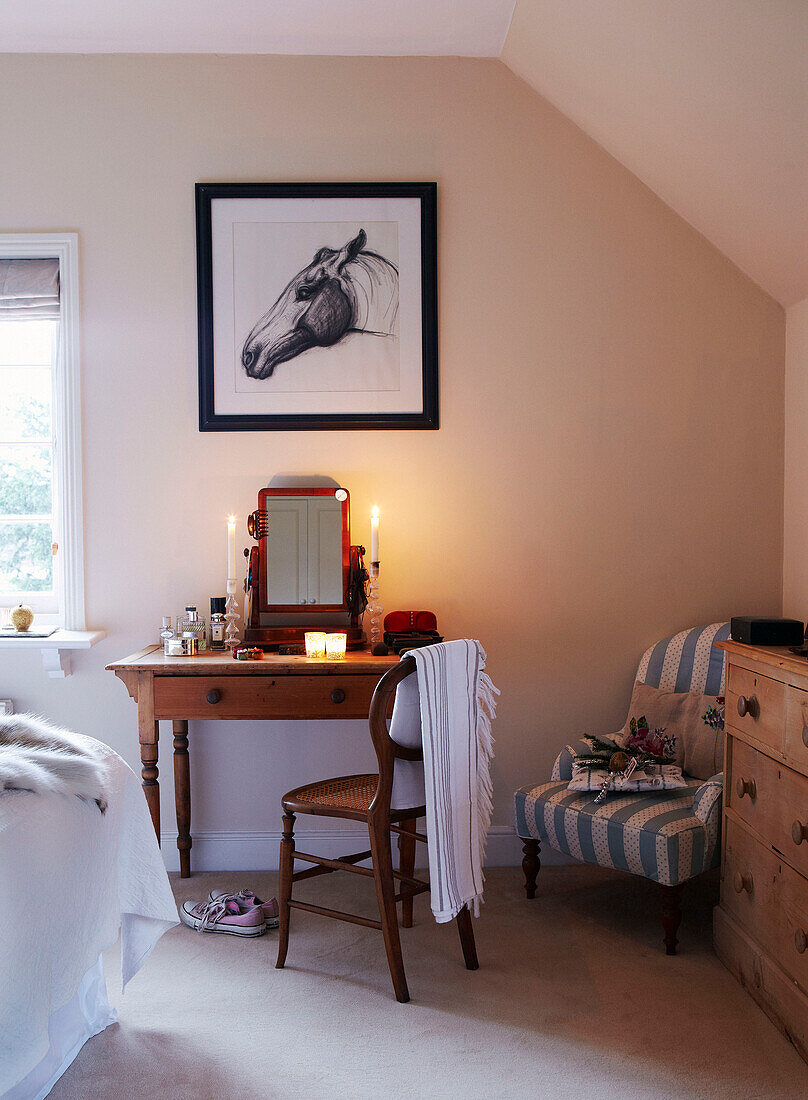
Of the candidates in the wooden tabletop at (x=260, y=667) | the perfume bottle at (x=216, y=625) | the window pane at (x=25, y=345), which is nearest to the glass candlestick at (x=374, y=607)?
the wooden tabletop at (x=260, y=667)

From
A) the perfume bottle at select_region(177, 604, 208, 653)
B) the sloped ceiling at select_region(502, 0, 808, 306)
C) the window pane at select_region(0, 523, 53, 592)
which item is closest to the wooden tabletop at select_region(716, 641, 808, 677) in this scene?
→ the sloped ceiling at select_region(502, 0, 808, 306)

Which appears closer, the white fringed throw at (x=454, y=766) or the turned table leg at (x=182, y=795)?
the white fringed throw at (x=454, y=766)

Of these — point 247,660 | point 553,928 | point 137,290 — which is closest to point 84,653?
point 247,660

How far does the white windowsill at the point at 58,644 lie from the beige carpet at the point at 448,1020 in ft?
3.31

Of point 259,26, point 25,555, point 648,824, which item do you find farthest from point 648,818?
point 259,26

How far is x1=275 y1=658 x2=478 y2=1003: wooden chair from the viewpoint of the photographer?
2.22 metres

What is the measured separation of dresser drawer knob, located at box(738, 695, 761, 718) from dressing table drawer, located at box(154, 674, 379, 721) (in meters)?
1.05

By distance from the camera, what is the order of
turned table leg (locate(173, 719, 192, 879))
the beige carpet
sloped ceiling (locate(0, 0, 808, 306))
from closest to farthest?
Result: 1. the beige carpet
2. sloped ceiling (locate(0, 0, 808, 306))
3. turned table leg (locate(173, 719, 192, 879))

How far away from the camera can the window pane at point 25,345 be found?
322cm

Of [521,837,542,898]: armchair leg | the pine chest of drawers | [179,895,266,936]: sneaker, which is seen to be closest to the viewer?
the pine chest of drawers

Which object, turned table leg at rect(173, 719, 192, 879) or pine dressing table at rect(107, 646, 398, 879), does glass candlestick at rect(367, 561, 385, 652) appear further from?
turned table leg at rect(173, 719, 192, 879)

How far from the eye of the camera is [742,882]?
233 cm

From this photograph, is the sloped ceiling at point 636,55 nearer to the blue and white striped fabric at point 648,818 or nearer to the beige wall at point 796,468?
the beige wall at point 796,468

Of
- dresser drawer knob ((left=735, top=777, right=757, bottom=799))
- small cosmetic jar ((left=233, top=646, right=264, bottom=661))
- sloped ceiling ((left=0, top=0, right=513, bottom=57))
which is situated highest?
sloped ceiling ((left=0, top=0, right=513, bottom=57))
